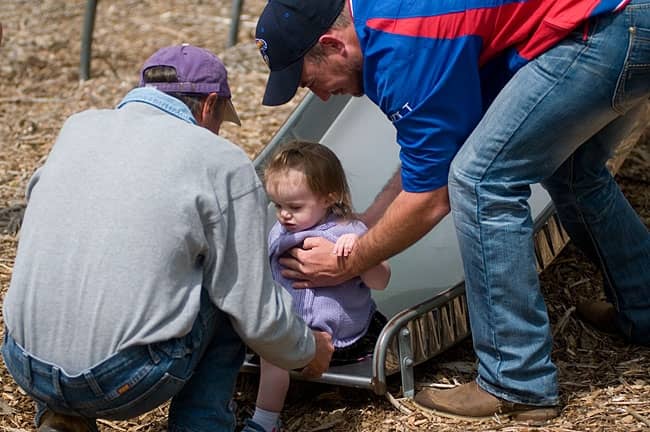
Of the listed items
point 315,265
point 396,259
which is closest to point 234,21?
point 396,259

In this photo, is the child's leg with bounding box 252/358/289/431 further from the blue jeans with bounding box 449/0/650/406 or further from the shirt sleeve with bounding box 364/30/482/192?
the shirt sleeve with bounding box 364/30/482/192

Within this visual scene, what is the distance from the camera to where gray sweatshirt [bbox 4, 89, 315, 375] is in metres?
2.78

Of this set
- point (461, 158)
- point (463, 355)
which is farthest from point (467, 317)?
point (461, 158)

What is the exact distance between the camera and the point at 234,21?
24.5 ft

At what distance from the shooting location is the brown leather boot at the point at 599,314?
414 centimetres

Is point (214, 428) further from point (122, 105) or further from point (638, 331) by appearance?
point (638, 331)

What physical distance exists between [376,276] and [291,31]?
856 mm

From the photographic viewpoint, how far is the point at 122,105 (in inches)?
120

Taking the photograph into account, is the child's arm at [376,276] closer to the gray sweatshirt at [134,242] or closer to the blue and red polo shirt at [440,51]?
the blue and red polo shirt at [440,51]

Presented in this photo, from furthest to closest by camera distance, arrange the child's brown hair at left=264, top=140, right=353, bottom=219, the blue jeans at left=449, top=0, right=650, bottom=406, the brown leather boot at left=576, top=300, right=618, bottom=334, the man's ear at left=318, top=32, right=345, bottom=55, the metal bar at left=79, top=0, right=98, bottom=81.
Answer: the metal bar at left=79, top=0, right=98, bottom=81 → the brown leather boot at left=576, top=300, right=618, bottom=334 → the child's brown hair at left=264, top=140, right=353, bottom=219 → the man's ear at left=318, top=32, right=345, bottom=55 → the blue jeans at left=449, top=0, right=650, bottom=406

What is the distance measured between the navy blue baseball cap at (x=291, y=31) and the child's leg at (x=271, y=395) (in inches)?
34.3

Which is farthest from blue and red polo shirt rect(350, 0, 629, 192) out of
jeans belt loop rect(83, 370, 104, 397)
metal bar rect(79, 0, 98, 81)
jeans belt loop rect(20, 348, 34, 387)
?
metal bar rect(79, 0, 98, 81)

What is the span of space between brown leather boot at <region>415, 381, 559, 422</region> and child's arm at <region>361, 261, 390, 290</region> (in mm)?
404

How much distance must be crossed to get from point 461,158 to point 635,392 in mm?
1107
